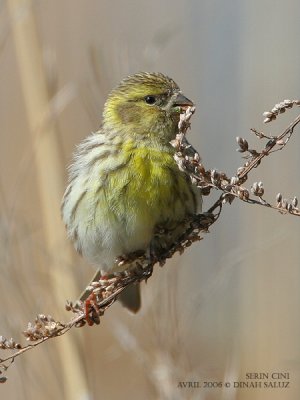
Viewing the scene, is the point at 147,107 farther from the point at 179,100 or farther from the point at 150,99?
the point at 179,100

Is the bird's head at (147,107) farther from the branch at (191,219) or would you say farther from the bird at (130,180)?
the branch at (191,219)

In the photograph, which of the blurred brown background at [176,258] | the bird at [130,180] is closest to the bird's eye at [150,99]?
the bird at [130,180]

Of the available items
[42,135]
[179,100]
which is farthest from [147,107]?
[42,135]

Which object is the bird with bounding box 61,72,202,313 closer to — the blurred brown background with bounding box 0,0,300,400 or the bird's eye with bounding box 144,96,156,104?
the bird's eye with bounding box 144,96,156,104

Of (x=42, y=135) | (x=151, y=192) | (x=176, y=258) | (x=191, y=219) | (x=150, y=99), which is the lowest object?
(x=191, y=219)

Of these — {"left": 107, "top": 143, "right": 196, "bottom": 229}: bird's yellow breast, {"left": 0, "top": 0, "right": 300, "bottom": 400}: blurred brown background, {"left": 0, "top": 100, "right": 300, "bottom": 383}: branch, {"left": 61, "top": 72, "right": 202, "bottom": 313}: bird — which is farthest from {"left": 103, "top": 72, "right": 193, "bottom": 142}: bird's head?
{"left": 0, "top": 100, "right": 300, "bottom": 383}: branch

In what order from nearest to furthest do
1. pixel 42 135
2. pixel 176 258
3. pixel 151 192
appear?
pixel 151 192 < pixel 42 135 < pixel 176 258
